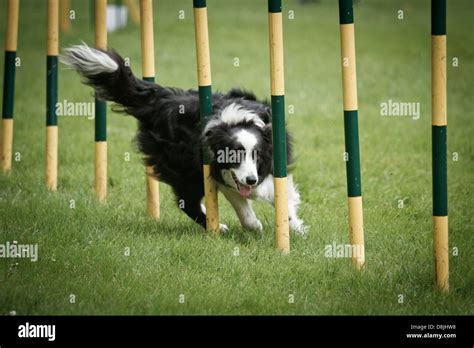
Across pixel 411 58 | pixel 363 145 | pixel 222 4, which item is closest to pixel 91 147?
pixel 363 145

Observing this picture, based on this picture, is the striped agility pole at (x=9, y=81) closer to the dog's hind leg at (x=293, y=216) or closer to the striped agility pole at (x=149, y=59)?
the striped agility pole at (x=149, y=59)

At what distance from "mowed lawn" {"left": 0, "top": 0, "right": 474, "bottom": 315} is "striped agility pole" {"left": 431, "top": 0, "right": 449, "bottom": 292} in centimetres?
44

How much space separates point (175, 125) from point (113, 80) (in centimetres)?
68

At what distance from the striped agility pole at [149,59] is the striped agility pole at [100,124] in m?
0.39

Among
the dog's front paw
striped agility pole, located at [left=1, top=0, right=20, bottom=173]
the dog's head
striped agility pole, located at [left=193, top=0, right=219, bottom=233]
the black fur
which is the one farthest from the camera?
striped agility pole, located at [left=1, top=0, right=20, bottom=173]

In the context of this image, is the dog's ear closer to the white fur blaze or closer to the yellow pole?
the white fur blaze

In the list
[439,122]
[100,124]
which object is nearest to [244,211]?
[100,124]

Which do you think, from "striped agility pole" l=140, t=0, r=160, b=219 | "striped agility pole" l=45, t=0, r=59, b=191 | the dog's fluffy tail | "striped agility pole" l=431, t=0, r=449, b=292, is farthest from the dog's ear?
"striped agility pole" l=45, t=0, r=59, b=191

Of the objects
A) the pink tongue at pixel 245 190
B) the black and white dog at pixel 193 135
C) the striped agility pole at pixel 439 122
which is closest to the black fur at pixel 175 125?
the black and white dog at pixel 193 135

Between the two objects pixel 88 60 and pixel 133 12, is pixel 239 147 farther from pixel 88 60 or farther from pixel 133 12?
pixel 133 12

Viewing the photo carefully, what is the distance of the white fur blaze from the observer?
6512 mm
